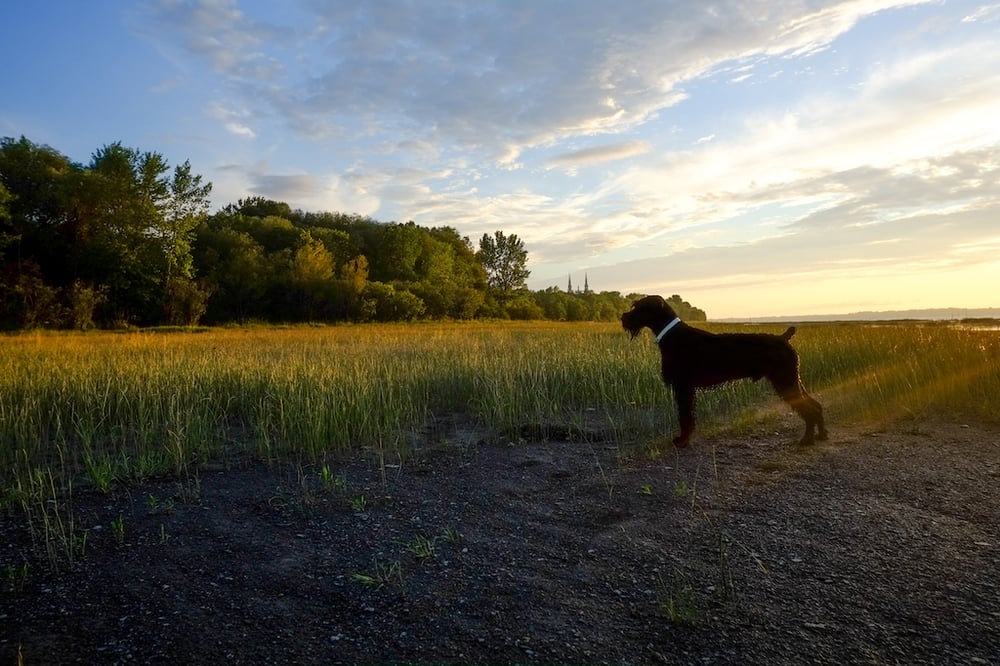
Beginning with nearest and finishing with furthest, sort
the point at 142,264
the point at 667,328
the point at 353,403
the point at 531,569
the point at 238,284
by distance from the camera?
the point at 531,569 < the point at 667,328 < the point at 353,403 < the point at 142,264 < the point at 238,284

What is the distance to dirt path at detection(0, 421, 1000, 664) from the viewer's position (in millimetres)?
2467

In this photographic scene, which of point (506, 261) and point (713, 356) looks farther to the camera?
point (506, 261)

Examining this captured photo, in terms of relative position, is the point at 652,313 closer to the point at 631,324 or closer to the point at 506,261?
the point at 631,324

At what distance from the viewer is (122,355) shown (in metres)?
13.1

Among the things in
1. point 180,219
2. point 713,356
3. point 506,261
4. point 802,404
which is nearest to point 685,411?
point 713,356

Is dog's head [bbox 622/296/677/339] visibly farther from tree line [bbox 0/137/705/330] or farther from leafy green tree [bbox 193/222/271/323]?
leafy green tree [bbox 193/222/271/323]

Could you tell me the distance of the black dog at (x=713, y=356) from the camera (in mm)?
5332

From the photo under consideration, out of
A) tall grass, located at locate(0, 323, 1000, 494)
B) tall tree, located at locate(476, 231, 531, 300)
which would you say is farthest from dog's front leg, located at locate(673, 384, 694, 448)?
tall tree, located at locate(476, 231, 531, 300)

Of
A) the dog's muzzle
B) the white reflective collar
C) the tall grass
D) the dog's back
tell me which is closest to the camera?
the dog's back

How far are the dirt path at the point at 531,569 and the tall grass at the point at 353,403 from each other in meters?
1.01

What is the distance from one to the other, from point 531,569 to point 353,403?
4112 mm

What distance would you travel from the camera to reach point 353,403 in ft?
22.2

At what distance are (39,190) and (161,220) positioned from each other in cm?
746

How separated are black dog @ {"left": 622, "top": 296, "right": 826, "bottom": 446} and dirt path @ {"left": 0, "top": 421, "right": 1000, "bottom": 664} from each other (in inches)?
31.6
